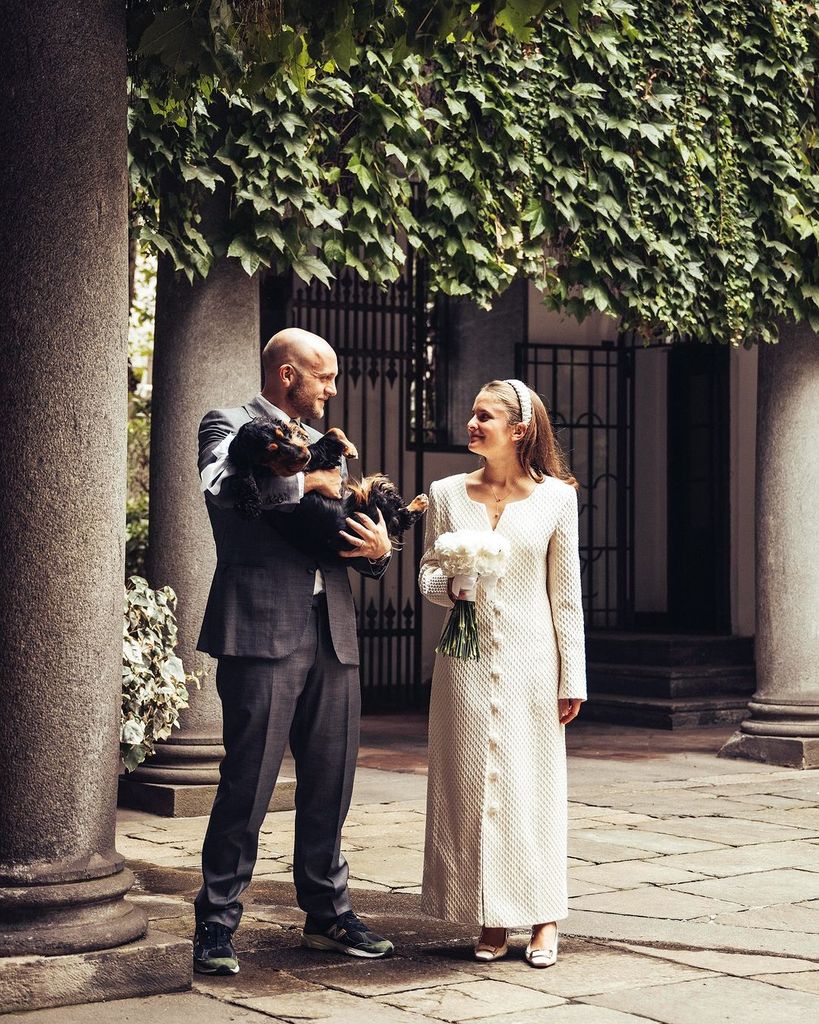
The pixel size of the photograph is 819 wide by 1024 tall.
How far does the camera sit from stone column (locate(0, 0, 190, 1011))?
4.22 metres

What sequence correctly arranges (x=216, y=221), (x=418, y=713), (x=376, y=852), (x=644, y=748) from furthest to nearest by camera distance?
(x=418, y=713), (x=644, y=748), (x=216, y=221), (x=376, y=852)

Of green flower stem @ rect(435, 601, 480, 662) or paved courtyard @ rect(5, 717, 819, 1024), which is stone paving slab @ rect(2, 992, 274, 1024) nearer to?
paved courtyard @ rect(5, 717, 819, 1024)

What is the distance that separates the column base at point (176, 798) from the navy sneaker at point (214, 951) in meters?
2.85

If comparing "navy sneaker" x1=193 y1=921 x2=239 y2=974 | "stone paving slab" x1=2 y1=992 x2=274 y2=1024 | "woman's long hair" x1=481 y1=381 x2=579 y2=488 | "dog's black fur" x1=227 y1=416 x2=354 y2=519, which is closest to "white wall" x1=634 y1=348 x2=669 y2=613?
"woman's long hair" x1=481 y1=381 x2=579 y2=488

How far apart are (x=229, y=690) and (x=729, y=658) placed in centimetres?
891

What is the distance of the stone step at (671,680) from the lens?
1232 centimetres

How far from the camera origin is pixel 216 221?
7.54 metres

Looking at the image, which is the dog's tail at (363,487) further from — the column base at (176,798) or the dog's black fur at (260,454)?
the column base at (176,798)

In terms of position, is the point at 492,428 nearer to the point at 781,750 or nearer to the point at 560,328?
the point at 781,750

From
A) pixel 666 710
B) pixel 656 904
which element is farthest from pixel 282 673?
pixel 666 710

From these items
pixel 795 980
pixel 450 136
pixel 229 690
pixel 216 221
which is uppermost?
pixel 450 136

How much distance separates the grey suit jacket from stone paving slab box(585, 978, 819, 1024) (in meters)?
1.32

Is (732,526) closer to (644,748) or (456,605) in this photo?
(644,748)

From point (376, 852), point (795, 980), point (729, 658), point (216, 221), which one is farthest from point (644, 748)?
point (795, 980)
